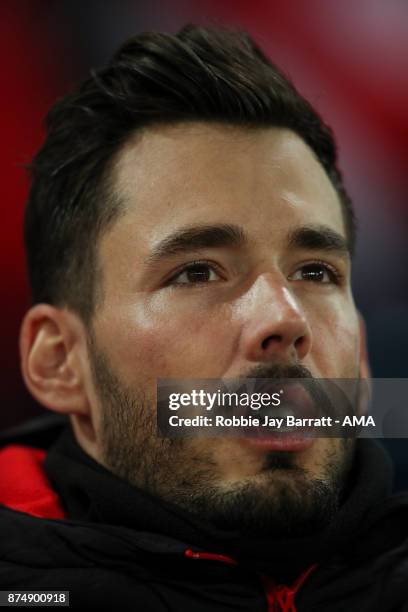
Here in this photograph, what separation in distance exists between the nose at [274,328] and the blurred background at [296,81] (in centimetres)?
87

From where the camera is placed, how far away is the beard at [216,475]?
45.1 inches

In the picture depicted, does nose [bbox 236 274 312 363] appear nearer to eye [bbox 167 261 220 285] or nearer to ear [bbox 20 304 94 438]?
eye [bbox 167 261 220 285]

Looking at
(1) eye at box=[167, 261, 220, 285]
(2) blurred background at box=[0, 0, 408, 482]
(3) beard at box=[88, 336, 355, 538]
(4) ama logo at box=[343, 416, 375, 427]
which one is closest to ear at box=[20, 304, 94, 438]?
(3) beard at box=[88, 336, 355, 538]

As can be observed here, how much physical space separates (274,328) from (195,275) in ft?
0.67

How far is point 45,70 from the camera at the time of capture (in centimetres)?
231

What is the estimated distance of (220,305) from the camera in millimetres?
1247

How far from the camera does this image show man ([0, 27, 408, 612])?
3.82ft

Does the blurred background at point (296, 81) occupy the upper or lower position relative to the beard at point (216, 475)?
upper

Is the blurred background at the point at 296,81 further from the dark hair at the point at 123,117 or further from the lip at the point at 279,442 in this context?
the lip at the point at 279,442

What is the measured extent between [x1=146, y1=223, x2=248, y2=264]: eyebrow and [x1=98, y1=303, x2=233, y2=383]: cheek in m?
0.10

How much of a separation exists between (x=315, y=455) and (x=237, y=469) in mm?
145

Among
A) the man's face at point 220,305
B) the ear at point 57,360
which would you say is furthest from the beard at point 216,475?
the ear at point 57,360

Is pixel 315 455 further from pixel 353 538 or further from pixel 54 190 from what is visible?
pixel 54 190

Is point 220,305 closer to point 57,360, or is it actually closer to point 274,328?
point 274,328
